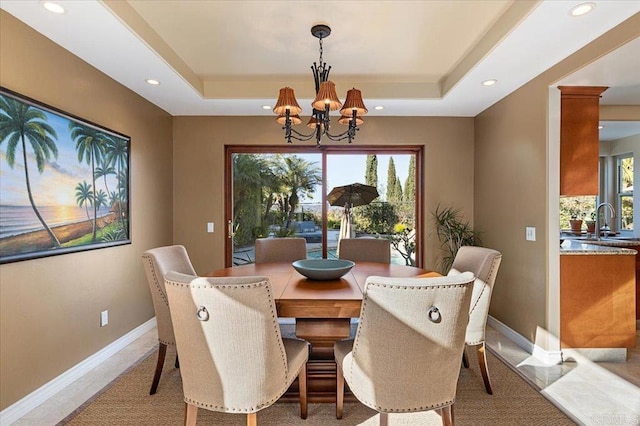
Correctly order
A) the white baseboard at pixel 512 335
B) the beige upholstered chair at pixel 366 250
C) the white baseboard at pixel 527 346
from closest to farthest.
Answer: the white baseboard at pixel 527 346 < the white baseboard at pixel 512 335 < the beige upholstered chair at pixel 366 250

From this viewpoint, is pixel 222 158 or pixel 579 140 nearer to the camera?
pixel 579 140

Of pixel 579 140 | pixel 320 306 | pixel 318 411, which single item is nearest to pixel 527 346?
pixel 579 140

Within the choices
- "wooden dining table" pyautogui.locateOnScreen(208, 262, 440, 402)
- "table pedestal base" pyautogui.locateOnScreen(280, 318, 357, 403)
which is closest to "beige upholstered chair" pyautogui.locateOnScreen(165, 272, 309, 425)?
"wooden dining table" pyautogui.locateOnScreen(208, 262, 440, 402)

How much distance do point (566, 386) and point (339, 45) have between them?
296cm

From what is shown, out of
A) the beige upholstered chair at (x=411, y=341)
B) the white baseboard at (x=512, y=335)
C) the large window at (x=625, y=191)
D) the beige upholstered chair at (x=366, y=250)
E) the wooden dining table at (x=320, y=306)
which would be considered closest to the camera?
the beige upholstered chair at (x=411, y=341)

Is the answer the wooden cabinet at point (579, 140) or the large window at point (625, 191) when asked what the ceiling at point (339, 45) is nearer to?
the wooden cabinet at point (579, 140)

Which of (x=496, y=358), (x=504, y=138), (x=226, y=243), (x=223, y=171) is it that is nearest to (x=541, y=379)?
(x=496, y=358)

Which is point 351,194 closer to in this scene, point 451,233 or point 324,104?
point 451,233

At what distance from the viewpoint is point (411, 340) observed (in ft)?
4.63

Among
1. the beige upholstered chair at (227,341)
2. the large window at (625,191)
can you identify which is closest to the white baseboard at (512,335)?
the beige upholstered chair at (227,341)

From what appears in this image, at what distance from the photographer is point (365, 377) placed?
1.51 metres

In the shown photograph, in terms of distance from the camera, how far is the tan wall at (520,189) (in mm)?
2818

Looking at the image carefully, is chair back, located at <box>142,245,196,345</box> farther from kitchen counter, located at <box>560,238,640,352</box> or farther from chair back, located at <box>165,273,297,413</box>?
kitchen counter, located at <box>560,238,640,352</box>

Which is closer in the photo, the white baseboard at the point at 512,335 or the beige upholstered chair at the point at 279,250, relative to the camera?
the white baseboard at the point at 512,335
